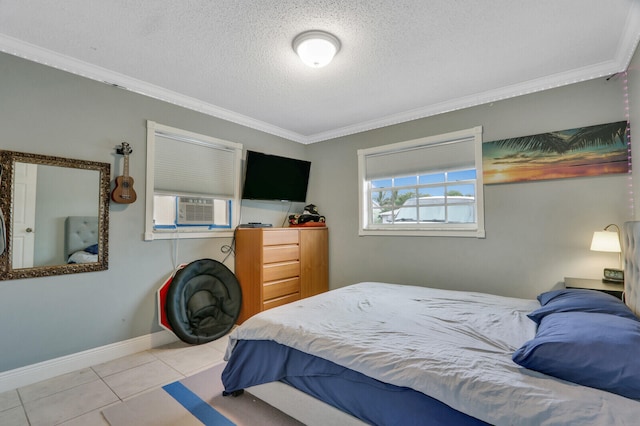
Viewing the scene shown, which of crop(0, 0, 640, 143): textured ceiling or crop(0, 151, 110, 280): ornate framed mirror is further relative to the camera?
crop(0, 151, 110, 280): ornate framed mirror

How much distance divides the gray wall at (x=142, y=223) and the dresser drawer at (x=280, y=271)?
61 centimetres

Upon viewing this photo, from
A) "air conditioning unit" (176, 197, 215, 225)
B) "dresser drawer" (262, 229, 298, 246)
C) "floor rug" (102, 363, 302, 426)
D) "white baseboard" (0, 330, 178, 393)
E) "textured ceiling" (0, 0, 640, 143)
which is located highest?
"textured ceiling" (0, 0, 640, 143)

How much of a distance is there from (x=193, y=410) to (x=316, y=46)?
2587 mm

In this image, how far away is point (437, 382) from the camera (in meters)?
1.23

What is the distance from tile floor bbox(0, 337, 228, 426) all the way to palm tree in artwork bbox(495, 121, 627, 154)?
3.47 meters

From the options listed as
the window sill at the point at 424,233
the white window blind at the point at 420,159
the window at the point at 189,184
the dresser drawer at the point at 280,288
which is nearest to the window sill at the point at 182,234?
the window at the point at 189,184

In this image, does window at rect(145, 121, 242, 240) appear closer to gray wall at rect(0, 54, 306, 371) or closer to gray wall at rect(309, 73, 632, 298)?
gray wall at rect(0, 54, 306, 371)

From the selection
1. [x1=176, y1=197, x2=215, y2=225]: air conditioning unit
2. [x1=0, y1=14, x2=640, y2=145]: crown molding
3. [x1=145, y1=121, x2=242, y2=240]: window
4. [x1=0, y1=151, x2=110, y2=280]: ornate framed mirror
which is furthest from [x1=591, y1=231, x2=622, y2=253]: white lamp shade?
[x1=0, y1=151, x2=110, y2=280]: ornate framed mirror

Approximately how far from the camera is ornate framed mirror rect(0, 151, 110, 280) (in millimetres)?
2213

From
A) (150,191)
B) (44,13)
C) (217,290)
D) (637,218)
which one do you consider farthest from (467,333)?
(44,13)

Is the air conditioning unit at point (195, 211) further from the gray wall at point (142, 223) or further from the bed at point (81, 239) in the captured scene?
the bed at point (81, 239)

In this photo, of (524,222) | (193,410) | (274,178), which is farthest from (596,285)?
(274,178)

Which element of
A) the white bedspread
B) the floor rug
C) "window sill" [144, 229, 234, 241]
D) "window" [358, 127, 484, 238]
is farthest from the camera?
"window" [358, 127, 484, 238]

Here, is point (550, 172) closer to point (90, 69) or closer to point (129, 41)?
point (129, 41)
